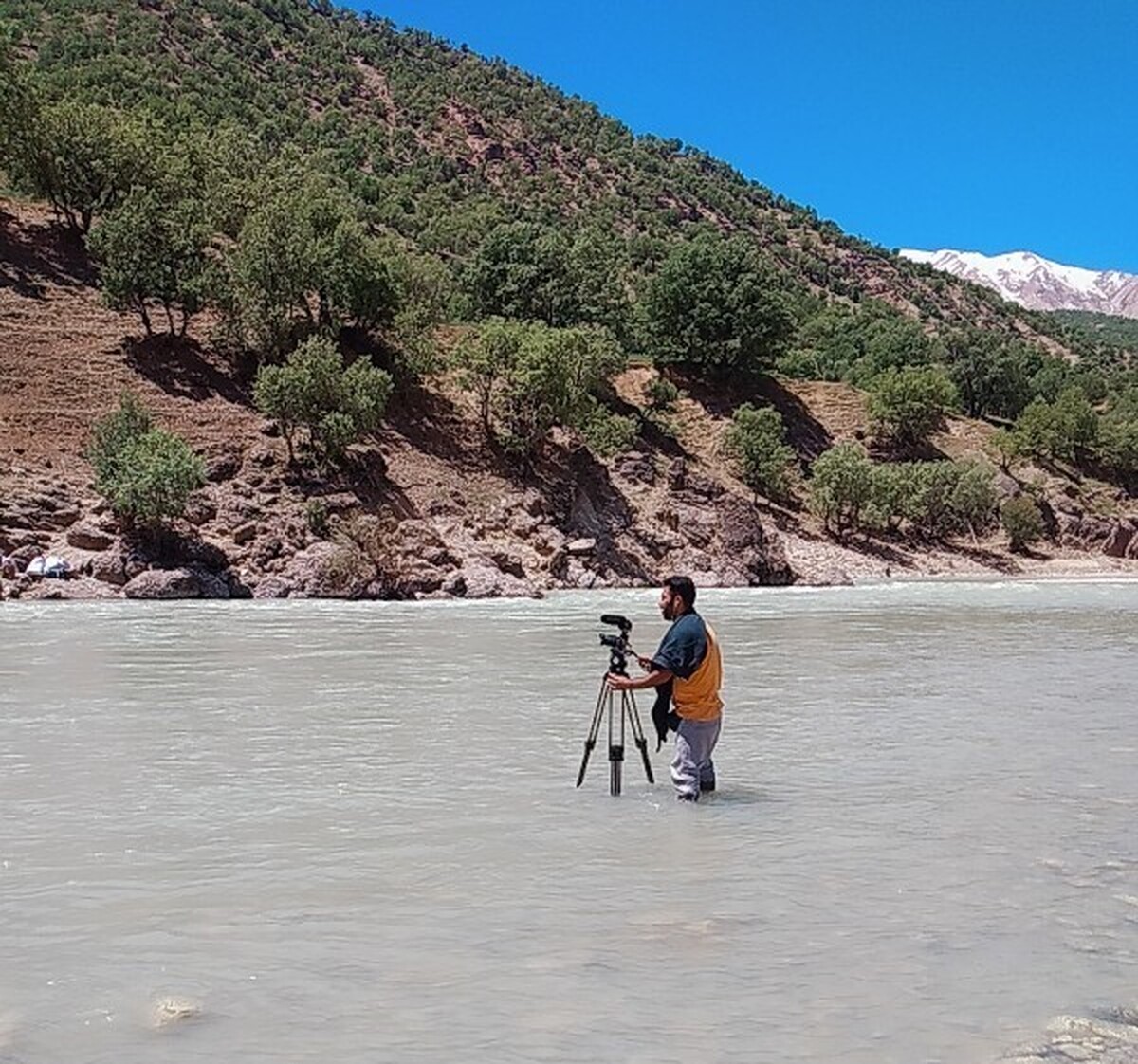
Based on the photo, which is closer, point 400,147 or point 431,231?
point 431,231

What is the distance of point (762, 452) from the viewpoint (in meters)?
47.2

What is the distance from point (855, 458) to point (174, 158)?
29301mm

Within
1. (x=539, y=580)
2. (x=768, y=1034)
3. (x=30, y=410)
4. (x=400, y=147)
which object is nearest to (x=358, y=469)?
(x=539, y=580)

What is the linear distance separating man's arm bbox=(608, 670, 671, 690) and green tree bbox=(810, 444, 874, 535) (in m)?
38.1

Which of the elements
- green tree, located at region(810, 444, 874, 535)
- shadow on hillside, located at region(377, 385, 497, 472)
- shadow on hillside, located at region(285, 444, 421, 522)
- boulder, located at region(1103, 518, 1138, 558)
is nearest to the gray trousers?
shadow on hillside, located at region(285, 444, 421, 522)

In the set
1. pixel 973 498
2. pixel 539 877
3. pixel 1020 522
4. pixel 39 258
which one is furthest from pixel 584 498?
pixel 539 877

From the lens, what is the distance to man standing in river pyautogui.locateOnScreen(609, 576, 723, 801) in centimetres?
829

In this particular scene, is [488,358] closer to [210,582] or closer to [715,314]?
[210,582]

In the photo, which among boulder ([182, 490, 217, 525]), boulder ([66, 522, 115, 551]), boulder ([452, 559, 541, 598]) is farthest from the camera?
boulder ([452, 559, 541, 598])

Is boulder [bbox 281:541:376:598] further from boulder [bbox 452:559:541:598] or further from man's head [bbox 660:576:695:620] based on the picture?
man's head [bbox 660:576:695:620]

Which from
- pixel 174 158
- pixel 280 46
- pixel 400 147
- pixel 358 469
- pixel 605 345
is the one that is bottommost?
pixel 358 469

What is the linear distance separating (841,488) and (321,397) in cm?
2110

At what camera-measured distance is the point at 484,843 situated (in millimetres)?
7359

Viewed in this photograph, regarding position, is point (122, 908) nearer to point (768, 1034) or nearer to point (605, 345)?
point (768, 1034)
